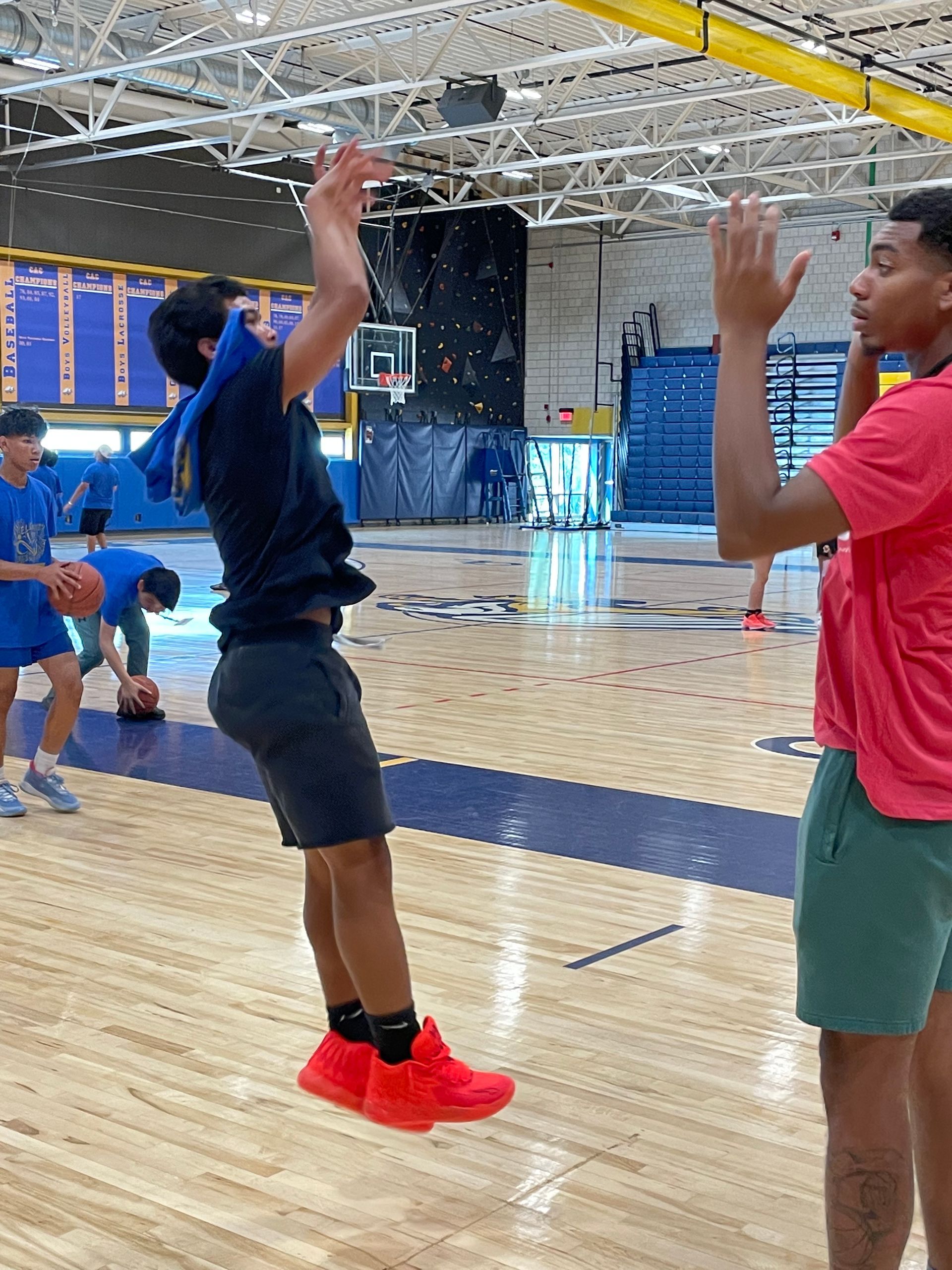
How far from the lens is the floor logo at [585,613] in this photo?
38.3 feet

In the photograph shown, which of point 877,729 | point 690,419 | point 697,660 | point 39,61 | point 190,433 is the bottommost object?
point 697,660

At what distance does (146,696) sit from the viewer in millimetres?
7332

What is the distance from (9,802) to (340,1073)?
10.3ft

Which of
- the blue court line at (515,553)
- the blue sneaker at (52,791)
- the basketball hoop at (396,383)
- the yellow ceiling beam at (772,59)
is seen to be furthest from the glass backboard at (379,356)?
the blue sneaker at (52,791)

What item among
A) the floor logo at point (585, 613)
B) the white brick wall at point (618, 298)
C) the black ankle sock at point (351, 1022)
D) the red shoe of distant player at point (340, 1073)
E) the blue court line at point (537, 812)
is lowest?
the blue court line at point (537, 812)

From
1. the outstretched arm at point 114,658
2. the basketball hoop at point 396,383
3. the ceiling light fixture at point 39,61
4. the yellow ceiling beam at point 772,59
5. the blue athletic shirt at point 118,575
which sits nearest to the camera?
the blue athletic shirt at point 118,575

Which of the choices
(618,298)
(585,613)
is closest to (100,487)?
(585,613)

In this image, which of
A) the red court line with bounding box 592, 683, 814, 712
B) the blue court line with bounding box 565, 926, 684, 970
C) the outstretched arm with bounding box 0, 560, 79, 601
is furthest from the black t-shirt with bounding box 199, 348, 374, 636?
the red court line with bounding box 592, 683, 814, 712

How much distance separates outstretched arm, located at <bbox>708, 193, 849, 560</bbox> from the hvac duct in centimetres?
1426

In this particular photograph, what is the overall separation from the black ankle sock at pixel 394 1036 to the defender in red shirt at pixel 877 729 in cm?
82

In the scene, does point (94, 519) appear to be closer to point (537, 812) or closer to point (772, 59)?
point (772, 59)

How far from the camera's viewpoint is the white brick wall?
24.8 metres

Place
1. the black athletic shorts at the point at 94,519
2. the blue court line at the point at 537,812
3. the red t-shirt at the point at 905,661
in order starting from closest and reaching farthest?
the red t-shirt at the point at 905,661 < the blue court line at the point at 537,812 < the black athletic shorts at the point at 94,519

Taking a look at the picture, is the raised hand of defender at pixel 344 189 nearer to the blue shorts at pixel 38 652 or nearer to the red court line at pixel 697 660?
the blue shorts at pixel 38 652
